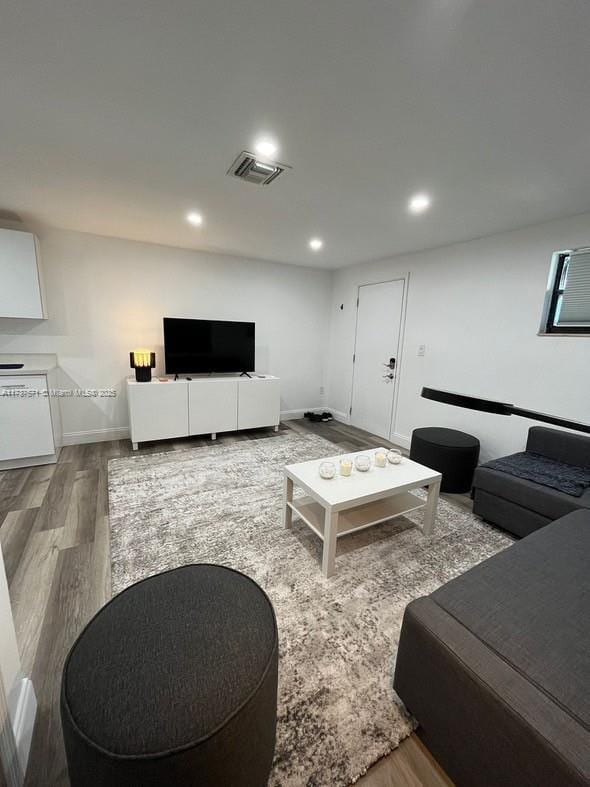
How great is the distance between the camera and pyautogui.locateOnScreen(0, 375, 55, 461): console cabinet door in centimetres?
297

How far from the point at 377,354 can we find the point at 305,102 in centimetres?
329

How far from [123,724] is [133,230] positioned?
375 centimetres

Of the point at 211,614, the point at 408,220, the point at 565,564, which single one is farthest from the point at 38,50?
the point at 565,564

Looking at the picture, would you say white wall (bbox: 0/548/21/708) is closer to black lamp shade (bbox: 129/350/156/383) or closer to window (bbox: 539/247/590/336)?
black lamp shade (bbox: 129/350/156/383)

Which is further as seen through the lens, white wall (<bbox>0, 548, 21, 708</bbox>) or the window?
the window

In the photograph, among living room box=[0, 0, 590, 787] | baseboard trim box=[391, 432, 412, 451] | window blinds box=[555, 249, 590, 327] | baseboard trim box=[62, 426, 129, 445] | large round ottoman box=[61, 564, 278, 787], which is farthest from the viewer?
baseboard trim box=[391, 432, 412, 451]

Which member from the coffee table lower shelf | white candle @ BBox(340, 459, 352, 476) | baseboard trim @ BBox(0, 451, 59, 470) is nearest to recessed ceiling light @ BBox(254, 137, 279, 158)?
white candle @ BBox(340, 459, 352, 476)

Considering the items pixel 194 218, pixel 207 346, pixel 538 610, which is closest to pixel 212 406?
pixel 207 346

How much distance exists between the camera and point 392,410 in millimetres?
4254

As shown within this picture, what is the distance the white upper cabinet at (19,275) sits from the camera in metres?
2.97

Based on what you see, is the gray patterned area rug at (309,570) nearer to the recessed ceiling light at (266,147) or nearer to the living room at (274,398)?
the living room at (274,398)

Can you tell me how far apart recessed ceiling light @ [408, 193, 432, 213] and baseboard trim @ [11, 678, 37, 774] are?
3.21 meters

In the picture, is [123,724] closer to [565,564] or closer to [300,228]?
[565,564]

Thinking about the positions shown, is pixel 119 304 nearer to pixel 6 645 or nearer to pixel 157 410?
pixel 157 410
